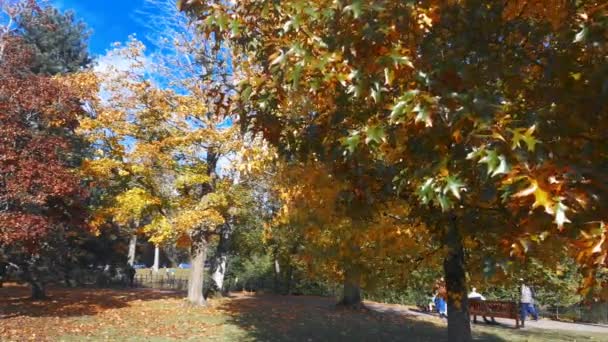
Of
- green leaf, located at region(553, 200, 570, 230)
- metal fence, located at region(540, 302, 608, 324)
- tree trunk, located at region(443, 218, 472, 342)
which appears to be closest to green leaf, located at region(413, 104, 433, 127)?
green leaf, located at region(553, 200, 570, 230)

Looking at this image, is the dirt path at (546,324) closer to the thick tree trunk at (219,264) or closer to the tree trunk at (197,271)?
the tree trunk at (197,271)

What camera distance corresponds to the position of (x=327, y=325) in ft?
48.6

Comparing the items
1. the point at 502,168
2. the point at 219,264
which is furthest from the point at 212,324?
the point at 502,168

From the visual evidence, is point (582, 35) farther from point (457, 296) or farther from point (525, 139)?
point (457, 296)

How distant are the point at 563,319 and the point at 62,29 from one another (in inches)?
1071

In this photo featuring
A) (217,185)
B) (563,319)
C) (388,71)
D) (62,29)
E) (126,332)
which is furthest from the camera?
(62,29)

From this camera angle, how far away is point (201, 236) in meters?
19.3

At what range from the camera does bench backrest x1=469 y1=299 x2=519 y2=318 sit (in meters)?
15.8

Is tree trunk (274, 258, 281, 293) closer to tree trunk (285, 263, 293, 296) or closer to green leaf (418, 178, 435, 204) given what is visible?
tree trunk (285, 263, 293, 296)

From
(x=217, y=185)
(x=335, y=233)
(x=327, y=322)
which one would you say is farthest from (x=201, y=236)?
(x=335, y=233)

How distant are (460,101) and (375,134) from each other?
23.3 inches

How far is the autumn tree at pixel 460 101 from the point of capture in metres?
2.93

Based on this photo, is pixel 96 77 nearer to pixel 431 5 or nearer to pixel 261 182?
pixel 261 182

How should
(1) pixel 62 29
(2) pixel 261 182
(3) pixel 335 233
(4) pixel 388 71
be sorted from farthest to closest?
1. (1) pixel 62 29
2. (2) pixel 261 182
3. (3) pixel 335 233
4. (4) pixel 388 71
